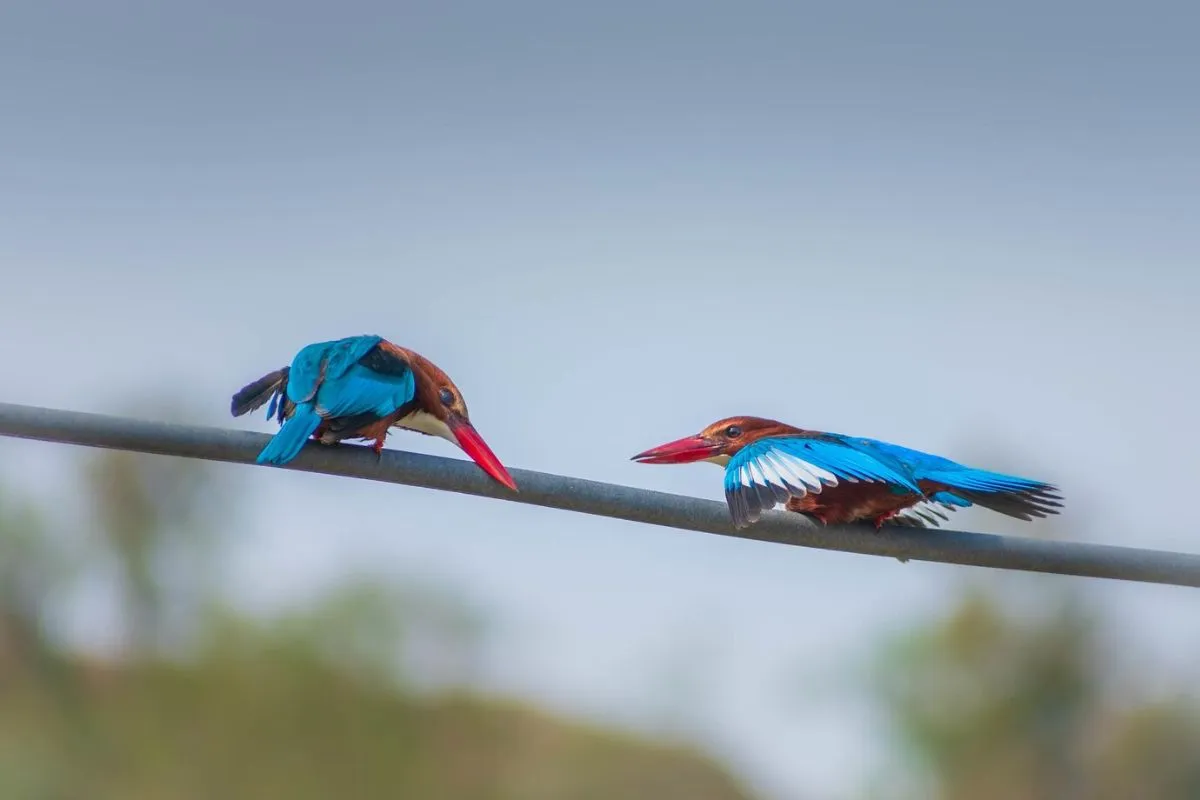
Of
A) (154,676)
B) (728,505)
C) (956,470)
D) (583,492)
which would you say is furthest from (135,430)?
(154,676)

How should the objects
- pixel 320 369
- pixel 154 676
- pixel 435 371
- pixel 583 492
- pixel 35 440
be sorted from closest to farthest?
pixel 35 440 < pixel 583 492 < pixel 320 369 < pixel 435 371 < pixel 154 676

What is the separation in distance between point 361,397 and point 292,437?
1.66 feet

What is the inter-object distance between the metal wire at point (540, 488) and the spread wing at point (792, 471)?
0.12 m

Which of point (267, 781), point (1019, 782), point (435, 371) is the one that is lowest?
point (267, 781)

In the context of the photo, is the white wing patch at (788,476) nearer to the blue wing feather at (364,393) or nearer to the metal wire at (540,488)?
the metal wire at (540,488)

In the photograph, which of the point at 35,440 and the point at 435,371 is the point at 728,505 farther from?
the point at 35,440

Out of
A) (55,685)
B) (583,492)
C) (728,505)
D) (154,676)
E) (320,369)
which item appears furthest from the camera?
(154,676)

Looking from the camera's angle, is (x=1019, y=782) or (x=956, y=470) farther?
(x=1019, y=782)

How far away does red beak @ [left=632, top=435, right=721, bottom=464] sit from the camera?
15.7 ft

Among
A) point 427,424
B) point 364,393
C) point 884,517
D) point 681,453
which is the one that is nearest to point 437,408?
point 427,424

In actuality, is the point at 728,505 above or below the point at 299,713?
above

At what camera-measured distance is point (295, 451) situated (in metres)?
3.29

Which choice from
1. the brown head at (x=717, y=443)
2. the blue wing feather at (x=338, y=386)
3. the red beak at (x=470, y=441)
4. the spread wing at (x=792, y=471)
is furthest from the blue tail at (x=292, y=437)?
the brown head at (x=717, y=443)

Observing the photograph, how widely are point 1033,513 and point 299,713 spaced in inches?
785
